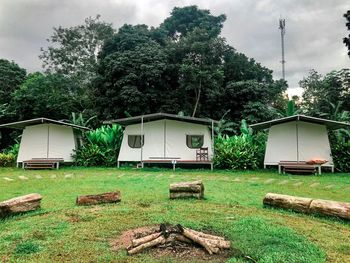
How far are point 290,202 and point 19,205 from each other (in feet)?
14.4

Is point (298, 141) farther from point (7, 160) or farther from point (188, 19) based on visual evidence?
point (188, 19)

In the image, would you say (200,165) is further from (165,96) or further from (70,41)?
(70,41)

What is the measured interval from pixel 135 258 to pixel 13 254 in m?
1.32

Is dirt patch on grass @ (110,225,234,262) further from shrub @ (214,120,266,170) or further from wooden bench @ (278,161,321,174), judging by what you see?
shrub @ (214,120,266,170)

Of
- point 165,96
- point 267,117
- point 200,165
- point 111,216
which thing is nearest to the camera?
point 111,216

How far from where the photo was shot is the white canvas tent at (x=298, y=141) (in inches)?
570

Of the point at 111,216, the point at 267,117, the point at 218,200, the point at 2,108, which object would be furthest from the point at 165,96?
the point at 111,216

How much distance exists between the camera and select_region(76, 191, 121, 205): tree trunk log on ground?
245 inches

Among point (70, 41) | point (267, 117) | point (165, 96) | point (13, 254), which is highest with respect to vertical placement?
point (70, 41)

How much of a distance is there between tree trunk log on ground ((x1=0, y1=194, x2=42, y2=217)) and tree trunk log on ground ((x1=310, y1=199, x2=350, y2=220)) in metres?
4.50

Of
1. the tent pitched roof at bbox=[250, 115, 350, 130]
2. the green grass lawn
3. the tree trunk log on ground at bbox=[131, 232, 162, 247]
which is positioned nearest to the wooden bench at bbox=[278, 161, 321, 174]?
the tent pitched roof at bbox=[250, 115, 350, 130]

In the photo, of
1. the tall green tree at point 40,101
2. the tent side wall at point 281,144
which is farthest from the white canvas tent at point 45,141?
the tent side wall at point 281,144

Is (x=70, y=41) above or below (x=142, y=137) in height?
above

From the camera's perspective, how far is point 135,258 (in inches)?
142
